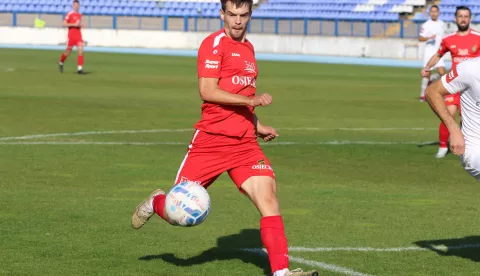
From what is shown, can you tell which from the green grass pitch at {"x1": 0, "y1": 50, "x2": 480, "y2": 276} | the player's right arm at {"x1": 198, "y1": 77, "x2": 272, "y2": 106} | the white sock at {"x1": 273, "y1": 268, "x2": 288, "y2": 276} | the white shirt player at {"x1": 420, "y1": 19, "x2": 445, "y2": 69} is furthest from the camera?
the white shirt player at {"x1": 420, "y1": 19, "x2": 445, "y2": 69}

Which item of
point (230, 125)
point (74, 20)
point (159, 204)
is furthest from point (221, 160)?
point (74, 20)

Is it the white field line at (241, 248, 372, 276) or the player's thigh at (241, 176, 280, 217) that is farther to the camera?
the white field line at (241, 248, 372, 276)

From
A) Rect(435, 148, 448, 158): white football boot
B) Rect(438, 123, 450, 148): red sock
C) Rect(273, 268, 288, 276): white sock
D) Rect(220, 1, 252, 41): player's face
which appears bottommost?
Rect(435, 148, 448, 158): white football boot

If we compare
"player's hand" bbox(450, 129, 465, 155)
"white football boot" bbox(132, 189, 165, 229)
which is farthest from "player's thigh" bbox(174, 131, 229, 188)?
"player's hand" bbox(450, 129, 465, 155)

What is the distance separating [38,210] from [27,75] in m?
20.2

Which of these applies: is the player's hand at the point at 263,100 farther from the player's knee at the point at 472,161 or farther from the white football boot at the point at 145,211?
the player's knee at the point at 472,161

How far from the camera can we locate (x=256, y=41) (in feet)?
169

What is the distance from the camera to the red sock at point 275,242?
6.52 meters

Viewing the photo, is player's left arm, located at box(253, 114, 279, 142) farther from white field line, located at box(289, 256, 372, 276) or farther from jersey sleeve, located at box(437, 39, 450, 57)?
jersey sleeve, located at box(437, 39, 450, 57)

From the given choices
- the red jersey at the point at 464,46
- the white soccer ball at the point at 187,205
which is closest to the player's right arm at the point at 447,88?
the white soccer ball at the point at 187,205

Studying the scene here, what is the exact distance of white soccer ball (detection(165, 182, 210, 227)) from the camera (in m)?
6.75

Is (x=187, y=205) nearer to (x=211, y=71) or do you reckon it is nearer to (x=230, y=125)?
(x=230, y=125)

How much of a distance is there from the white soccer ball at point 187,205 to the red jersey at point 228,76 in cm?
46

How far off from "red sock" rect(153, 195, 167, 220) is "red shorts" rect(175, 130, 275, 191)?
0.61 ft
